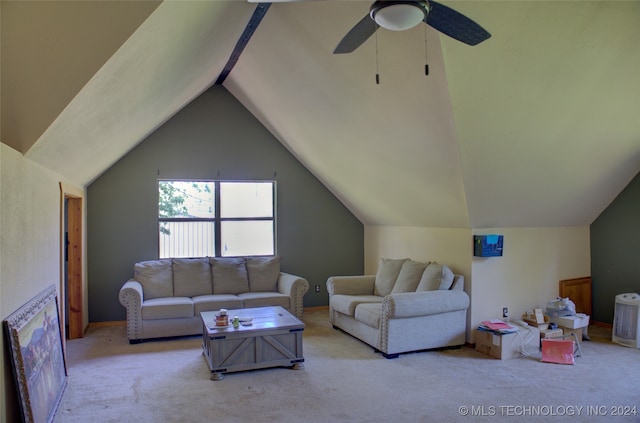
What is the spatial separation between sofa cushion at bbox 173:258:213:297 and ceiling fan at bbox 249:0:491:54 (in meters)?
4.19

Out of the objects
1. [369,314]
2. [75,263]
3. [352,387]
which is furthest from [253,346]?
[75,263]

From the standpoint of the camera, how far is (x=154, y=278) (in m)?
5.63

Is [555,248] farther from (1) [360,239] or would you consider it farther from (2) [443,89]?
Answer: (2) [443,89]

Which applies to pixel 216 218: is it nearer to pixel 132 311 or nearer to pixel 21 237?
pixel 132 311

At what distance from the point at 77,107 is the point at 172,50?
30.7 inches

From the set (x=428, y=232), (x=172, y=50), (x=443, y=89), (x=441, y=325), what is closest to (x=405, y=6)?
(x=443, y=89)

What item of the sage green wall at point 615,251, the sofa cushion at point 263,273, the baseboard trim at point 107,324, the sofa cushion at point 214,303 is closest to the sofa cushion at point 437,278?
the sofa cushion at point 263,273

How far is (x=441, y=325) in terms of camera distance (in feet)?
15.4

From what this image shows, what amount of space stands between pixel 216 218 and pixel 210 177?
0.59 m

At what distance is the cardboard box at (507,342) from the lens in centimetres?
446

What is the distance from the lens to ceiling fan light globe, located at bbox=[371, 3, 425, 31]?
213 cm

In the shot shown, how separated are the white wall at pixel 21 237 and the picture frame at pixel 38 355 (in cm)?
5

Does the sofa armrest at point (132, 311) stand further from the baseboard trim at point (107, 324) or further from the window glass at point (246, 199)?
the window glass at point (246, 199)

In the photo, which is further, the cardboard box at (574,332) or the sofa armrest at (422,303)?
the cardboard box at (574,332)
